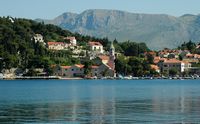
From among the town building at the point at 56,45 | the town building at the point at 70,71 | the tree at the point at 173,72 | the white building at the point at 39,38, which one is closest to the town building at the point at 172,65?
the tree at the point at 173,72

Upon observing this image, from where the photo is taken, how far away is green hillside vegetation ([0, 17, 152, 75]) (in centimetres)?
14900

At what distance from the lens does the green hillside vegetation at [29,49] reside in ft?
489

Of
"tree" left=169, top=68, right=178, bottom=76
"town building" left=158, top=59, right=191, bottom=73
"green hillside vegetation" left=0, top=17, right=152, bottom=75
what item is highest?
"green hillside vegetation" left=0, top=17, right=152, bottom=75

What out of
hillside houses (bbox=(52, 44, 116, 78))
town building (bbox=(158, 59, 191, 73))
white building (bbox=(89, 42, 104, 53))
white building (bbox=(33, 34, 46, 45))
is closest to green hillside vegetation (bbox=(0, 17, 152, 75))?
white building (bbox=(33, 34, 46, 45))

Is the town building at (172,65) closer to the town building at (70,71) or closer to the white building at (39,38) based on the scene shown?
the town building at (70,71)

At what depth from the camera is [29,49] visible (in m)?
155

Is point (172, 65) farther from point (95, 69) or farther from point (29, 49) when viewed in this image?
point (29, 49)

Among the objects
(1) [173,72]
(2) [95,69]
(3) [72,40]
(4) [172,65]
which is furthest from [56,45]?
(1) [173,72]

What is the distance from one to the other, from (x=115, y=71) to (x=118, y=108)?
381 feet

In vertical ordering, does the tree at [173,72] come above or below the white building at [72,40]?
below

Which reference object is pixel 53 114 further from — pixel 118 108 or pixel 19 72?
pixel 19 72

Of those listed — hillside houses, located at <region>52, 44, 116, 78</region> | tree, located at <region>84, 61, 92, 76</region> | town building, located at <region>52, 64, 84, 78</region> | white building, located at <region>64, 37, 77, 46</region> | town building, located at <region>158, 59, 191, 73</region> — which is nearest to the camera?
tree, located at <region>84, 61, 92, 76</region>

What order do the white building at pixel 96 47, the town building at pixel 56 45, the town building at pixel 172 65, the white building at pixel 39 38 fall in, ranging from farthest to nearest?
the white building at pixel 96 47 < the white building at pixel 39 38 < the town building at pixel 56 45 < the town building at pixel 172 65

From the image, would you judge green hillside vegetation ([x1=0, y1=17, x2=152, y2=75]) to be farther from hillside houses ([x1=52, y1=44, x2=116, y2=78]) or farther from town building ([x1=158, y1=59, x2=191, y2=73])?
town building ([x1=158, y1=59, x2=191, y2=73])
